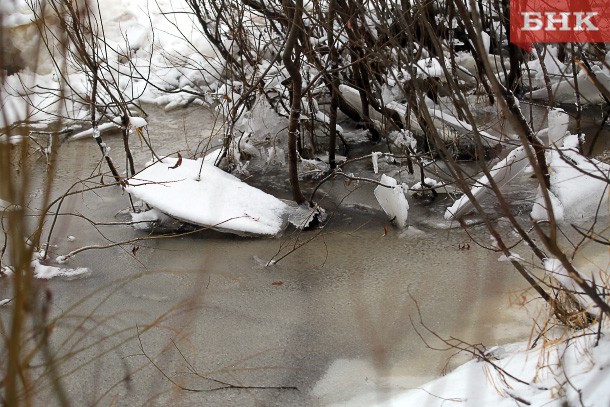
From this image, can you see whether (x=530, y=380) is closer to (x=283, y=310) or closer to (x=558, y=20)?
(x=283, y=310)

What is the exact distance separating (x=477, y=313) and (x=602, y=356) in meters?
1.27

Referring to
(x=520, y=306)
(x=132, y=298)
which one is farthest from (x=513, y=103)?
(x=132, y=298)

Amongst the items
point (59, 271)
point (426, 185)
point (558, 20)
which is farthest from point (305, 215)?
point (558, 20)

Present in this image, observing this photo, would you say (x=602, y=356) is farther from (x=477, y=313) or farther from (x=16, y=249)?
(x=16, y=249)

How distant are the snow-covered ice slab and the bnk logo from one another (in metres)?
1.98

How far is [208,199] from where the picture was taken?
4.85 meters

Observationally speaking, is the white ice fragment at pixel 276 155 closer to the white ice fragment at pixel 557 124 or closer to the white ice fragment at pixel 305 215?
the white ice fragment at pixel 305 215

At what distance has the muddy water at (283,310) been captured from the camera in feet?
10.3

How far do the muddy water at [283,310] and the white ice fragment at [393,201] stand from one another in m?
0.08

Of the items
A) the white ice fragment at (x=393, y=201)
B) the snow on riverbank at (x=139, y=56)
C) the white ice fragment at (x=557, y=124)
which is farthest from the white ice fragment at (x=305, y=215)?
the snow on riverbank at (x=139, y=56)

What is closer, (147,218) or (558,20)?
(558,20)

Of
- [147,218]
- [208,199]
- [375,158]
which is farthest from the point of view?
[375,158]

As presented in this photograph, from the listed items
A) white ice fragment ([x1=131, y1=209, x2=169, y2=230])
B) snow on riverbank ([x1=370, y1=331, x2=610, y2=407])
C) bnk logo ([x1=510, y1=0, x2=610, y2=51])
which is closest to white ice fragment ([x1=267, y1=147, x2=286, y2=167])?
white ice fragment ([x1=131, y1=209, x2=169, y2=230])

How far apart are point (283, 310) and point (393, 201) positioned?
1.25 meters
